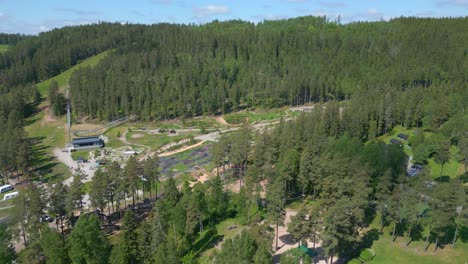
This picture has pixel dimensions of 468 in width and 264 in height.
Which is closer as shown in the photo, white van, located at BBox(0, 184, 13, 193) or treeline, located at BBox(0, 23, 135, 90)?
white van, located at BBox(0, 184, 13, 193)

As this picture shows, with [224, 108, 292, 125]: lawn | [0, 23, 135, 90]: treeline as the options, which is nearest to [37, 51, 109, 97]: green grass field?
[0, 23, 135, 90]: treeline

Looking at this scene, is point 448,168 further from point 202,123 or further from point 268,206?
point 202,123

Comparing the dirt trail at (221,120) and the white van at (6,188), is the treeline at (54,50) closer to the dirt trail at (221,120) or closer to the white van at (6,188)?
the dirt trail at (221,120)

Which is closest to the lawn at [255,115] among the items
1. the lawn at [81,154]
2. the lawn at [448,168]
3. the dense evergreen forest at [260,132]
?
the dense evergreen forest at [260,132]

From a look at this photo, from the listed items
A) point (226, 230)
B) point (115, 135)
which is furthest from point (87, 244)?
point (115, 135)

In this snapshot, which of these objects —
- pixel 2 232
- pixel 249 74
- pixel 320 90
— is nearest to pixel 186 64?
pixel 249 74

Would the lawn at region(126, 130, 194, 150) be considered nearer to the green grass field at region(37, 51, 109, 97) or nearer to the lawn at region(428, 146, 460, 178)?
the lawn at region(428, 146, 460, 178)
